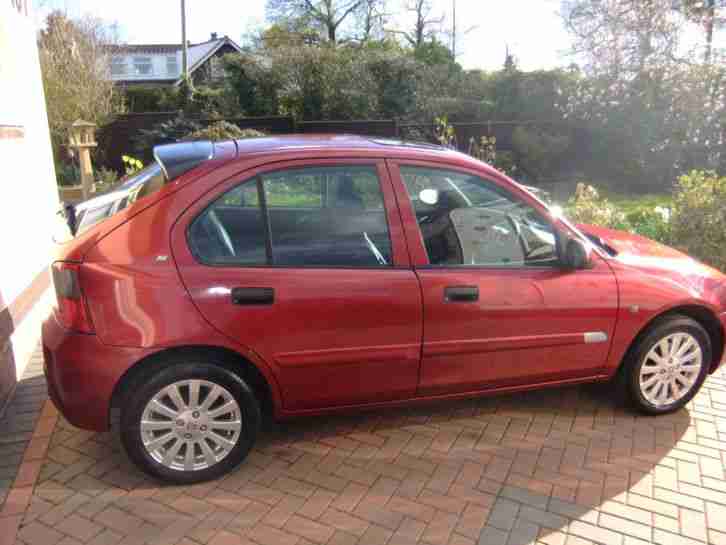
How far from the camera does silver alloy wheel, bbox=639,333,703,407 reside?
3.80m

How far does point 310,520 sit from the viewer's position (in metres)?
2.94

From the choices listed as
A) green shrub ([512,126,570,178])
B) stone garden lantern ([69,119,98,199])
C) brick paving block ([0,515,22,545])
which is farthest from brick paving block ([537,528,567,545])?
green shrub ([512,126,570,178])

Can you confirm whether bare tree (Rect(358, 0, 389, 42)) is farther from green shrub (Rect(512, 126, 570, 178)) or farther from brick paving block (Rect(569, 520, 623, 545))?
brick paving block (Rect(569, 520, 623, 545))

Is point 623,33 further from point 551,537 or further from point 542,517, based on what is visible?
point 551,537

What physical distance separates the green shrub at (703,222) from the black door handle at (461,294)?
4.52 metres

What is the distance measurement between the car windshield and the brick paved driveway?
1.27 metres

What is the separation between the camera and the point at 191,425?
10.1 ft

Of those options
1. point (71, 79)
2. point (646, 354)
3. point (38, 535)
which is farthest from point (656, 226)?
point (71, 79)

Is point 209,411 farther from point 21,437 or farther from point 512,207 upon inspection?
point 512,207

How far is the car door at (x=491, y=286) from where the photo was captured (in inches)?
130

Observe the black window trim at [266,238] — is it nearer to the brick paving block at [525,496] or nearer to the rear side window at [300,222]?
the rear side window at [300,222]

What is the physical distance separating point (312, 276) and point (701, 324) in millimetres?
2589

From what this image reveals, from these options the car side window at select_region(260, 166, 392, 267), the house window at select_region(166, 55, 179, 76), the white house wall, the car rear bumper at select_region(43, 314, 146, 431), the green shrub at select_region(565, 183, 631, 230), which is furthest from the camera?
the house window at select_region(166, 55, 179, 76)

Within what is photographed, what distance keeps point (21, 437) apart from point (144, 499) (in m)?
1.16
